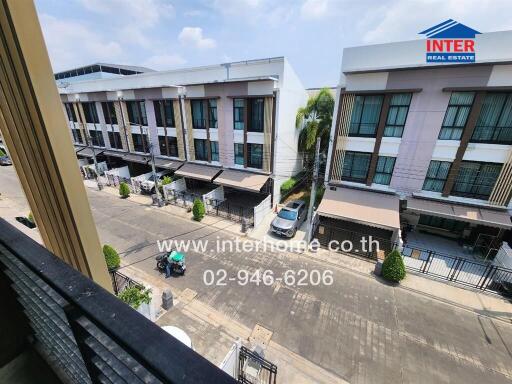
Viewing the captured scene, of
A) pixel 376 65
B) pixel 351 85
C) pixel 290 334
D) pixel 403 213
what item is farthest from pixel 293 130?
pixel 290 334

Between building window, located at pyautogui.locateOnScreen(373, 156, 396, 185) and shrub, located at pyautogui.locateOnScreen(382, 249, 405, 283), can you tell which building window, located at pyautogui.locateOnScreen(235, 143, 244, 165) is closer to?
building window, located at pyautogui.locateOnScreen(373, 156, 396, 185)

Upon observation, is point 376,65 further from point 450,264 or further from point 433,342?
point 433,342

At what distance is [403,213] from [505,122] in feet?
20.8

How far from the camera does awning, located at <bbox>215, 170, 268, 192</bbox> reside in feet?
51.0

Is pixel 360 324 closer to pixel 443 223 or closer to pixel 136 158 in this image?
pixel 443 223

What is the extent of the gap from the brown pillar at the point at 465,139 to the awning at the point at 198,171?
14.4 m

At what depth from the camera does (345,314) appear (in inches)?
340

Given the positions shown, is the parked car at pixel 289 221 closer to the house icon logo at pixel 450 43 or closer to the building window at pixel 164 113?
the house icon logo at pixel 450 43

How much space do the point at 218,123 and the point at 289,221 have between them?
29.7 feet

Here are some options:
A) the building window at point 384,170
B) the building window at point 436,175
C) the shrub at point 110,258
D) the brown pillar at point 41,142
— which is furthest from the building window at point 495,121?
the shrub at point 110,258

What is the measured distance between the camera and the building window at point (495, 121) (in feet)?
34.0

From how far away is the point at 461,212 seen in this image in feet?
38.0

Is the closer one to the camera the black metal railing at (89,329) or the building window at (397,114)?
the black metal railing at (89,329)

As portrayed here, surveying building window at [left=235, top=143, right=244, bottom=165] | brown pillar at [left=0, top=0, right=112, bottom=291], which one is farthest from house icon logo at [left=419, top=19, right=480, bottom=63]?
brown pillar at [left=0, top=0, right=112, bottom=291]
